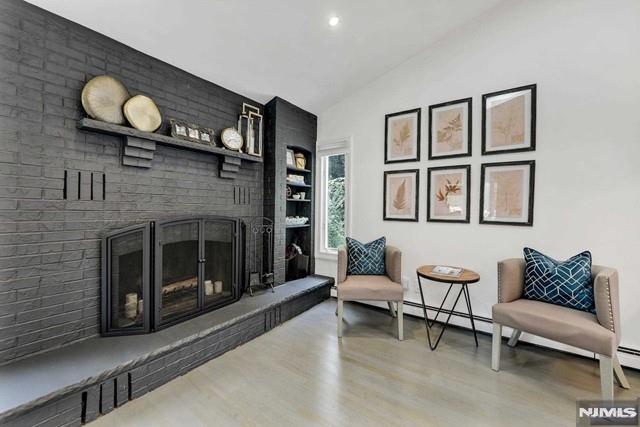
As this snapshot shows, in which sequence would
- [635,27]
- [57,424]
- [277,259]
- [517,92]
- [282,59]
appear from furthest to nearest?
[277,259] → [282,59] → [517,92] → [635,27] → [57,424]

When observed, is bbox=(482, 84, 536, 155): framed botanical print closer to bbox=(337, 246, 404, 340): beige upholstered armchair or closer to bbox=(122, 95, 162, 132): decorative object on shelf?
bbox=(337, 246, 404, 340): beige upholstered armchair

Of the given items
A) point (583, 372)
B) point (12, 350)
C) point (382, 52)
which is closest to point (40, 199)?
point (12, 350)

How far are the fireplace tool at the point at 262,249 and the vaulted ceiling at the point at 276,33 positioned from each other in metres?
1.50

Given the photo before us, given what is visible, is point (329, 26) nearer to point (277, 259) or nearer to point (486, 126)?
point (486, 126)

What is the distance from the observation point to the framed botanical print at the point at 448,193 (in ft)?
9.42

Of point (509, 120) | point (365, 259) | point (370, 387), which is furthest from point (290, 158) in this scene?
point (370, 387)

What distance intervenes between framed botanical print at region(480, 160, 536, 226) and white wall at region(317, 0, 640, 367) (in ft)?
0.20

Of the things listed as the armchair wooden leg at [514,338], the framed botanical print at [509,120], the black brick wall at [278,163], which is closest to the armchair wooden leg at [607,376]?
the armchair wooden leg at [514,338]

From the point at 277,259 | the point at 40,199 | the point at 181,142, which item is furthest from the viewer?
the point at 277,259

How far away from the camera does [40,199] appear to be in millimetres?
1803

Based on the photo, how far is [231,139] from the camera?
9.62ft

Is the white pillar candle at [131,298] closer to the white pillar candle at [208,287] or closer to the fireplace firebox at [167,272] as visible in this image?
the fireplace firebox at [167,272]

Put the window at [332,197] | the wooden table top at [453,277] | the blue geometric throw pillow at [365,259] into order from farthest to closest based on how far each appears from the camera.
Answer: the window at [332,197] < the blue geometric throw pillow at [365,259] < the wooden table top at [453,277]

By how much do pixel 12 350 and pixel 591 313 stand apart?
383cm
